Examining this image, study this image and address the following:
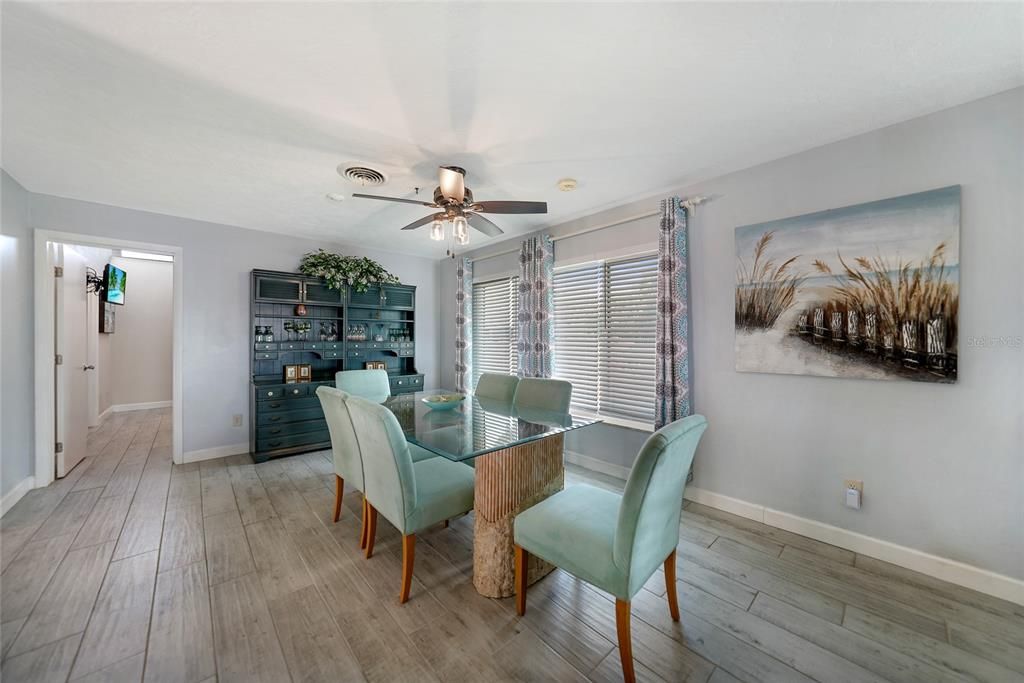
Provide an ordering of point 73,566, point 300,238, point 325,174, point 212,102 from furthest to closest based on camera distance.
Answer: point 300,238
point 325,174
point 73,566
point 212,102

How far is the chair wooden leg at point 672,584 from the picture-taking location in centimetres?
166

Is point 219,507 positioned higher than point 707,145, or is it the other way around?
point 707,145

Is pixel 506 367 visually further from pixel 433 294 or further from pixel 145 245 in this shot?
pixel 145 245

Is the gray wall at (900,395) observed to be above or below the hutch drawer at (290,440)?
above

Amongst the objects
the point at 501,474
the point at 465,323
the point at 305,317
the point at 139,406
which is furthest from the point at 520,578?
the point at 139,406

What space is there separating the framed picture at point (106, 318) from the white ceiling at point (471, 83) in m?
3.85

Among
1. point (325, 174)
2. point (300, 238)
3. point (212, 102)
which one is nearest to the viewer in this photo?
point (212, 102)

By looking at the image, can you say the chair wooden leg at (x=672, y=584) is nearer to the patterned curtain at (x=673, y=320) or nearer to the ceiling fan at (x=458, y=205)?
the patterned curtain at (x=673, y=320)

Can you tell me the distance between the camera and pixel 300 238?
4336mm

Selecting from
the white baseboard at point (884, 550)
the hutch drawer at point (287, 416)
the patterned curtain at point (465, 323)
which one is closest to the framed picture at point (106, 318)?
the hutch drawer at point (287, 416)

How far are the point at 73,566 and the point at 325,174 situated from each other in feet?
9.34

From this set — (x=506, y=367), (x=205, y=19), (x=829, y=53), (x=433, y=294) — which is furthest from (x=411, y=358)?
(x=829, y=53)

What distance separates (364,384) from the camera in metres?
3.49

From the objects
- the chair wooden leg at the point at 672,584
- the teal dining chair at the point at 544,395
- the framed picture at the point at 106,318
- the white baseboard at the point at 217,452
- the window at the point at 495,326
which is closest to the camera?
the chair wooden leg at the point at 672,584
